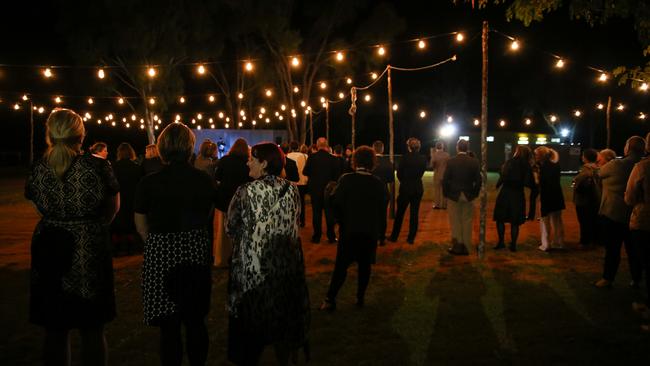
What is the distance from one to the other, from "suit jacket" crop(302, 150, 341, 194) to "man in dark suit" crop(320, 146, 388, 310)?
4.07 metres

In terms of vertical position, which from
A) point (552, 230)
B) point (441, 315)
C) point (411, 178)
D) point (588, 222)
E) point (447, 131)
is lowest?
point (441, 315)

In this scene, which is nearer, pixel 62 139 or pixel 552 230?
pixel 62 139

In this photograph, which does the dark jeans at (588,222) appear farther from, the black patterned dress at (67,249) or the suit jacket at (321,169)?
the black patterned dress at (67,249)

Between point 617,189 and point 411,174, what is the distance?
3.75 metres

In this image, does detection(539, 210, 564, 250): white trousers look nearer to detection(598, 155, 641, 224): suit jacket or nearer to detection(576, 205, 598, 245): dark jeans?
detection(576, 205, 598, 245): dark jeans

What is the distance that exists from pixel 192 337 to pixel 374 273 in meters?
4.33

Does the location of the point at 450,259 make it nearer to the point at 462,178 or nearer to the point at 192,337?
the point at 462,178

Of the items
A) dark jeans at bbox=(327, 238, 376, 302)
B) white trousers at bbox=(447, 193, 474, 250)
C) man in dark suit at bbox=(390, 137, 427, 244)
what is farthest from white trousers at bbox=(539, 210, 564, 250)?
dark jeans at bbox=(327, 238, 376, 302)

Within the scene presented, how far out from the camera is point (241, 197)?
3674mm

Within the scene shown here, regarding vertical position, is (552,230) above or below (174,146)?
below

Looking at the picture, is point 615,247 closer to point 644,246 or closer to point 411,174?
point 644,246

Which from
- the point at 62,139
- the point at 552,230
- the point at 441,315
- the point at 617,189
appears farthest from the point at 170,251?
the point at 552,230

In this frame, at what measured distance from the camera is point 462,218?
8797 mm

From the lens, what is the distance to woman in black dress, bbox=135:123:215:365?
3.53m
